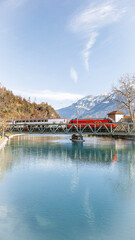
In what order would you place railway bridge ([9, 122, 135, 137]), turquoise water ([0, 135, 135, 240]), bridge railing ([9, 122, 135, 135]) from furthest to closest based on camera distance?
1. bridge railing ([9, 122, 135, 135])
2. railway bridge ([9, 122, 135, 137])
3. turquoise water ([0, 135, 135, 240])

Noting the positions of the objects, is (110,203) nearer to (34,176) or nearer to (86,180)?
(86,180)

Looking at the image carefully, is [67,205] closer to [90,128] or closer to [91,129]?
[91,129]

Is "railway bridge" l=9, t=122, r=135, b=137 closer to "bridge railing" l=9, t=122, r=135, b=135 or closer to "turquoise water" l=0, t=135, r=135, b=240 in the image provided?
"bridge railing" l=9, t=122, r=135, b=135

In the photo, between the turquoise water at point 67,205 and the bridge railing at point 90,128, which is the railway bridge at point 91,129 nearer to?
the bridge railing at point 90,128

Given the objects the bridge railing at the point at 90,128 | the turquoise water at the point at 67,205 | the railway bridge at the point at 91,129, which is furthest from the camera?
the bridge railing at the point at 90,128

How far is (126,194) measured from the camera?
17.4 meters

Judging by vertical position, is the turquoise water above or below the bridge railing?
below

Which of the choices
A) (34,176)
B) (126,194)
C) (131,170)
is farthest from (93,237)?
(131,170)

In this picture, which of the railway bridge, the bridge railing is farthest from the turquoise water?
the bridge railing

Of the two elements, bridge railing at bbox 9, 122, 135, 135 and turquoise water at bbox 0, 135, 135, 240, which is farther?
bridge railing at bbox 9, 122, 135, 135

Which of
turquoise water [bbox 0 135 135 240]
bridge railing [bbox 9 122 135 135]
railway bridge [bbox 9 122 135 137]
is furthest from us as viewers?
bridge railing [bbox 9 122 135 135]

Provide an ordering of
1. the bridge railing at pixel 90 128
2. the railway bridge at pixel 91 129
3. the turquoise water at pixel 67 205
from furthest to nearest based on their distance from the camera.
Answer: the bridge railing at pixel 90 128, the railway bridge at pixel 91 129, the turquoise water at pixel 67 205

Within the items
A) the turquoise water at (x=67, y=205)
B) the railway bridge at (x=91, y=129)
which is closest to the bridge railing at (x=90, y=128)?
the railway bridge at (x=91, y=129)

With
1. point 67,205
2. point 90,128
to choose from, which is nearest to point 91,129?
point 90,128
